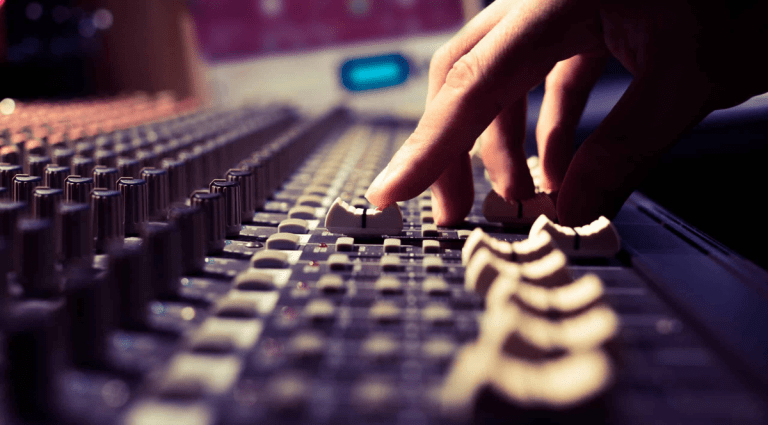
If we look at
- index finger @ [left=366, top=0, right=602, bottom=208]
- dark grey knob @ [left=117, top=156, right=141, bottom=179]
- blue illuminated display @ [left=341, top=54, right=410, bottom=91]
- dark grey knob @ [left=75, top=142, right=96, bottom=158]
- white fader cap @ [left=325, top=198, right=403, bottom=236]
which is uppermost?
blue illuminated display @ [left=341, top=54, right=410, bottom=91]

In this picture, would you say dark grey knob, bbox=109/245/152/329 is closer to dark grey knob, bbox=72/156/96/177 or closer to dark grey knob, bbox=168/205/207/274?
dark grey knob, bbox=168/205/207/274

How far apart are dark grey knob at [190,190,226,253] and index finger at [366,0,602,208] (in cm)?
20

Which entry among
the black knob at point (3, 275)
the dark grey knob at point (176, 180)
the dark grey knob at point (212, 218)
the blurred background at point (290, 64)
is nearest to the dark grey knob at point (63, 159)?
the dark grey knob at point (176, 180)

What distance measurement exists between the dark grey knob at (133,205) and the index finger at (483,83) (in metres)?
0.25

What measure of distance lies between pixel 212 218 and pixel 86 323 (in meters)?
0.22

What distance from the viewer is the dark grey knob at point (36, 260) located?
0.42 metres

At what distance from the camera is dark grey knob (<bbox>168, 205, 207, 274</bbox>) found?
0.50 m

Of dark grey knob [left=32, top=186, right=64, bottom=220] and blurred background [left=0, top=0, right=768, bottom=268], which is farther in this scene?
blurred background [left=0, top=0, right=768, bottom=268]

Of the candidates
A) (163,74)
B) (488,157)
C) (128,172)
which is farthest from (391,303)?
(163,74)

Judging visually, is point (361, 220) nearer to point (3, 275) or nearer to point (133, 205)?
point (133, 205)

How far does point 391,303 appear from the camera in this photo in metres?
0.44

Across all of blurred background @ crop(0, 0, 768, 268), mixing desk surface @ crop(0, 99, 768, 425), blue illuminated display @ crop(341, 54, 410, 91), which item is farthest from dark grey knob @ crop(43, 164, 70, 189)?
blue illuminated display @ crop(341, 54, 410, 91)

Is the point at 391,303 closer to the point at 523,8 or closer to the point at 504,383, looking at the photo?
the point at 504,383

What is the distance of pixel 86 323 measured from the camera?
0.35 metres
